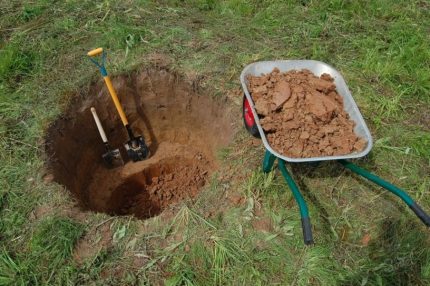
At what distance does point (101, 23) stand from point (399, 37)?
3510mm

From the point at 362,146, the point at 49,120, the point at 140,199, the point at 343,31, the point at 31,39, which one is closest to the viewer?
the point at 362,146

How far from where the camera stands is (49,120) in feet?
11.1

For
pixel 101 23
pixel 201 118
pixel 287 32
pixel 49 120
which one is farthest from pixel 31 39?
pixel 287 32

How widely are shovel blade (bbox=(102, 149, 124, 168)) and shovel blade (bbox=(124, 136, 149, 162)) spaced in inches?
4.3

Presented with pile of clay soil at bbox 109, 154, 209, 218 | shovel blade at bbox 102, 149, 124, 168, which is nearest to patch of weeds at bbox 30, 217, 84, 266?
pile of clay soil at bbox 109, 154, 209, 218

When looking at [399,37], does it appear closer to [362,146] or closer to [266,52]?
[266,52]

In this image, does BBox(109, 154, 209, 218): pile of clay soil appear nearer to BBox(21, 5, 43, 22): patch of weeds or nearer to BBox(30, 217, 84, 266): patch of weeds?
BBox(30, 217, 84, 266): patch of weeds

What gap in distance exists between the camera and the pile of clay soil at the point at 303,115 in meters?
2.56

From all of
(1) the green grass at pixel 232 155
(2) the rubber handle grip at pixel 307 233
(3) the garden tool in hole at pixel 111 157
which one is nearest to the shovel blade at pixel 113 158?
(3) the garden tool in hole at pixel 111 157

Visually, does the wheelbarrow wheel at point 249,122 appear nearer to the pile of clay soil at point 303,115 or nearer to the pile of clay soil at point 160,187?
the pile of clay soil at point 303,115

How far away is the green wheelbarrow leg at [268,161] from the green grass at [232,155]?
4.0 inches

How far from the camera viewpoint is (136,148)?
395 centimetres

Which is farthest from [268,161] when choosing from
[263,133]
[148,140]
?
[148,140]

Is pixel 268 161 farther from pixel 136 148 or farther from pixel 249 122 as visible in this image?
pixel 136 148
